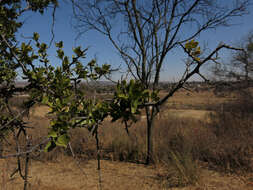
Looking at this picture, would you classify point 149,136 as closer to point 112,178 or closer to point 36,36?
point 112,178

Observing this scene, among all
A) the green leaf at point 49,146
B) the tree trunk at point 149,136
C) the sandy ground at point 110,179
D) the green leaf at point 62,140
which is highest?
the green leaf at point 62,140

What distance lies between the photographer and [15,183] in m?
3.95

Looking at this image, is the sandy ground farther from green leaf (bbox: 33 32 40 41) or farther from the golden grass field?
green leaf (bbox: 33 32 40 41)

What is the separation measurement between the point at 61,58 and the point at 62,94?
0.32 m

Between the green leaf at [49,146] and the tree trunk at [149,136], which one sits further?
the tree trunk at [149,136]

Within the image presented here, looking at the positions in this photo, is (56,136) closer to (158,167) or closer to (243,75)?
(158,167)

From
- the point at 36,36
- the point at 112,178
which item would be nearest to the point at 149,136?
the point at 112,178

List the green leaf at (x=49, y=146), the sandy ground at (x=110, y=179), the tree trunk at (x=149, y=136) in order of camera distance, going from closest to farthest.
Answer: the green leaf at (x=49, y=146) < the sandy ground at (x=110, y=179) < the tree trunk at (x=149, y=136)

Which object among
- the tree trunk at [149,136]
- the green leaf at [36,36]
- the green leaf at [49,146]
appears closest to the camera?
the green leaf at [49,146]

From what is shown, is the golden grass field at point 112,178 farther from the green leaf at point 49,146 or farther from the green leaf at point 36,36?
the green leaf at point 49,146

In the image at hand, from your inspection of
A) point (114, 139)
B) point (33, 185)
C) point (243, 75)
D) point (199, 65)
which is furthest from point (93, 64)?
point (243, 75)

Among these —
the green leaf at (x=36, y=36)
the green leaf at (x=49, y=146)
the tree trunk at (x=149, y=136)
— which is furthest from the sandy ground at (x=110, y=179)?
the green leaf at (x=49, y=146)

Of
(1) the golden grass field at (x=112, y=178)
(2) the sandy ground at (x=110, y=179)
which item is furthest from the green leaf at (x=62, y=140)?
(2) the sandy ground at (x=110, y=179)

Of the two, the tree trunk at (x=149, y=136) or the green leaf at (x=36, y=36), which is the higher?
the green leaf at (x=36, y=36)
